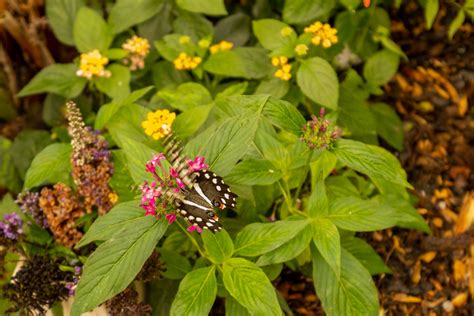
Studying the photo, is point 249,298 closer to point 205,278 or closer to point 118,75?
point 205,278

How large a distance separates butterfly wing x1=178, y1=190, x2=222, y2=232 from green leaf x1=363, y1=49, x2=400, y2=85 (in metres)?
1.11

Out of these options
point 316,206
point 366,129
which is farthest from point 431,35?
point 316,206

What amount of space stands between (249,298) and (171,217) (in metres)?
0.26

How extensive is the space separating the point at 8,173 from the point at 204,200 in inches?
47.1

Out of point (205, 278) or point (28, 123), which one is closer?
point (205, 278)

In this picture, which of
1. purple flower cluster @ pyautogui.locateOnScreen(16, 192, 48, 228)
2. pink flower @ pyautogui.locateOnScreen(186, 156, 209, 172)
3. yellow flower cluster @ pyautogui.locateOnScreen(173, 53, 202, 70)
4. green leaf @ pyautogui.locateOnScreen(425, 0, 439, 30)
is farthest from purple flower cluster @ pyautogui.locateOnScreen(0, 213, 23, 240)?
green leaf @ pyautogui.locateOnScreen(425, 0, 439, 30)

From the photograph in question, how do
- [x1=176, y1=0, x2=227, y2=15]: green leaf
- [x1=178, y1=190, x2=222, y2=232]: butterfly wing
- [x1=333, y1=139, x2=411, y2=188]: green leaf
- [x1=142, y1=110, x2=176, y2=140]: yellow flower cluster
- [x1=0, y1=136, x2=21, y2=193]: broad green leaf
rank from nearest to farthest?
[x1=178, y1=190, x2=222, y2=232]: butterfly wing → [x1=333, y1=139, x2=411, y2=188]: green leaf → [x1=142, y1=110, x2=176, y2=140]: yellow flower cluster → [x1=176, y1=0, x2=227, y2=15]: green leaf → [x1=0, y1=136, x2=21, y2=193]: broad green leaf

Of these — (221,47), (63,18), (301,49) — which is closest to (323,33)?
(301,49)

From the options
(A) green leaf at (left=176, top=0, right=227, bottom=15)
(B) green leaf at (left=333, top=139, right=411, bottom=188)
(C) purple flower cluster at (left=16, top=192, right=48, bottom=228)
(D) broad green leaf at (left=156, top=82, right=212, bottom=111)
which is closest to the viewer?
(B) green leaf at (left=333, top=139, right=411, bottom=188)

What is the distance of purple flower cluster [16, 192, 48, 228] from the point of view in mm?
1710

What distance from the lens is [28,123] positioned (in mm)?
2393

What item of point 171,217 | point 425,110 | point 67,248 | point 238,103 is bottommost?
point 425,110

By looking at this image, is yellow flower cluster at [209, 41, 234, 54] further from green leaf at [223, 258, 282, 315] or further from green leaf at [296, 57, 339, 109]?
green leaf at [223, 258, 282, 315]

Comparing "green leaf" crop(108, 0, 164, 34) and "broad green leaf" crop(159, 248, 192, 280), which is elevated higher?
"green leaf" crop(108, 0, 164, 34)
